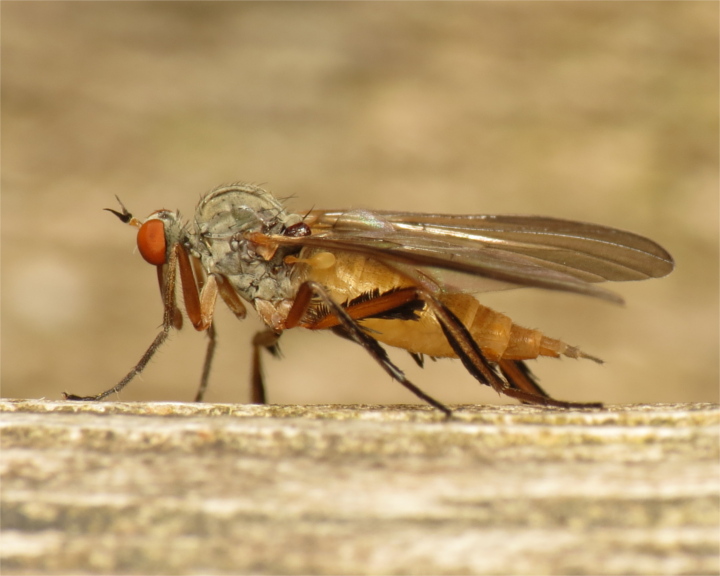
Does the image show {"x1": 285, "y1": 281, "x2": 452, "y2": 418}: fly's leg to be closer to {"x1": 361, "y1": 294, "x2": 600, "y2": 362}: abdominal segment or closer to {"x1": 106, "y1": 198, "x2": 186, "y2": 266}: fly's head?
{"x1": 361, "y1": 294, "x2": 600, "y2": 362}: abdominal segment

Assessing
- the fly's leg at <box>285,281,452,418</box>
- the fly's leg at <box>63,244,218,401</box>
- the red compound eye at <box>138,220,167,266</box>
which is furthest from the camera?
the red compound eye at <box>138,220,167,266</box>

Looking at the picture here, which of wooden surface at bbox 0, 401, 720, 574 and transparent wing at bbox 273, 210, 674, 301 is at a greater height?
transparent wing at bbox 273, 210, 674, 301

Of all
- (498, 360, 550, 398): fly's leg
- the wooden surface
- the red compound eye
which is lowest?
the wooden surface

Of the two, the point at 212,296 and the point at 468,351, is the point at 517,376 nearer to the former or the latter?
the point at 468,351

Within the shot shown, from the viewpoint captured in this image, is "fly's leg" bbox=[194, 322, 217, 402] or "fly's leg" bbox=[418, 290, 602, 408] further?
"fly's leg" bbox=[194, 322, 217, 402]

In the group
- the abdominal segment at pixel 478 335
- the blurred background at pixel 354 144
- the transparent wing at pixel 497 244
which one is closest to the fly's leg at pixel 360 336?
the transparent wing at pixel 497 244

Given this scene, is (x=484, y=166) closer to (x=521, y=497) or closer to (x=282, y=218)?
(x=282, y=218)

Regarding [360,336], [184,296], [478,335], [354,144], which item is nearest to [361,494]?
[360,336]

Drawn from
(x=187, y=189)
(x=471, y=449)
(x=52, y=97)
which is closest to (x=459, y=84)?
(x=187, y=189)

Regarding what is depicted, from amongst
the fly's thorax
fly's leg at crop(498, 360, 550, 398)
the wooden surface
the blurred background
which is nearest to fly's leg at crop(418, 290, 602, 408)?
fly's leg at crop(498, 360, 550, 398)
